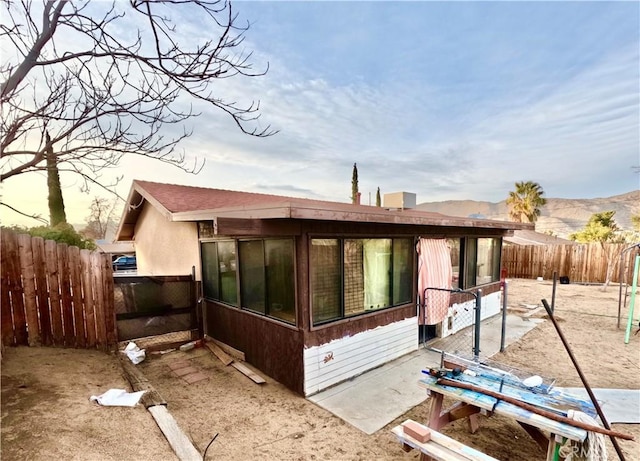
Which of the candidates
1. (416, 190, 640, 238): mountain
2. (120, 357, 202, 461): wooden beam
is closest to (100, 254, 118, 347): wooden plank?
(120, 357, 202, 461): wooden beam

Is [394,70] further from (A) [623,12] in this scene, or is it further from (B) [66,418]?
(B) [66,418]

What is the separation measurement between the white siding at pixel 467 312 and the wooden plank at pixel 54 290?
7410 mm

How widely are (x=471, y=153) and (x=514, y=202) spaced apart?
9.68m

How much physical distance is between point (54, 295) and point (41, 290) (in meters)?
0.19

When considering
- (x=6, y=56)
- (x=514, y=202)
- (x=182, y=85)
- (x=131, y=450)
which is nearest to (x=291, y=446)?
(x=131, y=450)

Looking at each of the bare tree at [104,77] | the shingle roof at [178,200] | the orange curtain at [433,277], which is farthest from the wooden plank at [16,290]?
the orange curtain at [433,277]

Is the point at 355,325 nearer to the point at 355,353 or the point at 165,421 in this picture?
the point at 355,353

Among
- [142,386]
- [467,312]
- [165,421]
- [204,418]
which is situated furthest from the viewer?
[467,312]

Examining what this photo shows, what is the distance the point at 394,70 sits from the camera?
30.8 feet

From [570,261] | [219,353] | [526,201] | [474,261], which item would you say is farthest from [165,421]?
[526,201]

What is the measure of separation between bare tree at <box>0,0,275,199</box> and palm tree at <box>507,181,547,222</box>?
26.7m

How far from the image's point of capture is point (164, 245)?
7.38m

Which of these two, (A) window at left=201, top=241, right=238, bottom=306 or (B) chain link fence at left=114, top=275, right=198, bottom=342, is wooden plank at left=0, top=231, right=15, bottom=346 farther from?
(A) window at left=201, top=241, right=238, bottom=306

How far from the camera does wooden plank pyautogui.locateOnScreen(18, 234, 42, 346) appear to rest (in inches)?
174
